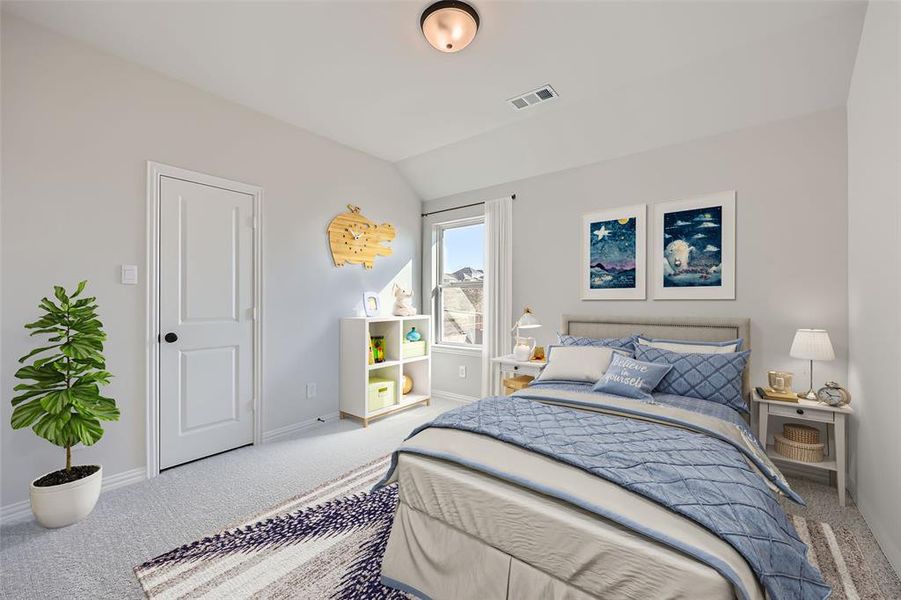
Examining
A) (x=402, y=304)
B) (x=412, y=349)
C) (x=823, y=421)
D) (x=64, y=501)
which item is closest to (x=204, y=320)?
(x=64, y=501)

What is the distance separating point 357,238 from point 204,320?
1.63 m

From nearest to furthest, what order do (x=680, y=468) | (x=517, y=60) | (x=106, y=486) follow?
(x=680, y=468)
(x=106, y=486)
(x=517, y=60)

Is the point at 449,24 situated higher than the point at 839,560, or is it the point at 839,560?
the point at 449,24

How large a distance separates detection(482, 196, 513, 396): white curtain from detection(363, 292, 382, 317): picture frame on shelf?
1.17 meters

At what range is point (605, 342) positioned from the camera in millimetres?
3182

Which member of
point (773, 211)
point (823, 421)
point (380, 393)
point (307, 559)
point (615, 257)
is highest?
point (773, 211)

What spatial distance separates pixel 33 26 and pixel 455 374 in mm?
4239

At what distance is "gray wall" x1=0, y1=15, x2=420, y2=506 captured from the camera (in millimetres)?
2209

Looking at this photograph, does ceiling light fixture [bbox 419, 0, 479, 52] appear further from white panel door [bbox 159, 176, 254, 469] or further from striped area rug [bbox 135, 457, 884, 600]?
striped area rug [bbox 135, 457, 884, 600]

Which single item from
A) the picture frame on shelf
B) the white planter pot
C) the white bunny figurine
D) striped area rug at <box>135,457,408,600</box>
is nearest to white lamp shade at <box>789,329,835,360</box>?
striped area rug at <box>135,457,408,600</box>

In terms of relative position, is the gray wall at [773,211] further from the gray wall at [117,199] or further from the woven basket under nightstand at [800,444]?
the gray wall at [117,199]

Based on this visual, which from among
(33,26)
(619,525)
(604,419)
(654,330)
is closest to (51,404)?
(33,26)

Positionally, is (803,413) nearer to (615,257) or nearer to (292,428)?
(615,257)

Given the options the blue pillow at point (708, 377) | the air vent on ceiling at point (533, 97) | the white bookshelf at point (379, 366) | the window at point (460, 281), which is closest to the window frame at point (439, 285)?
the window at point (460, 281)
